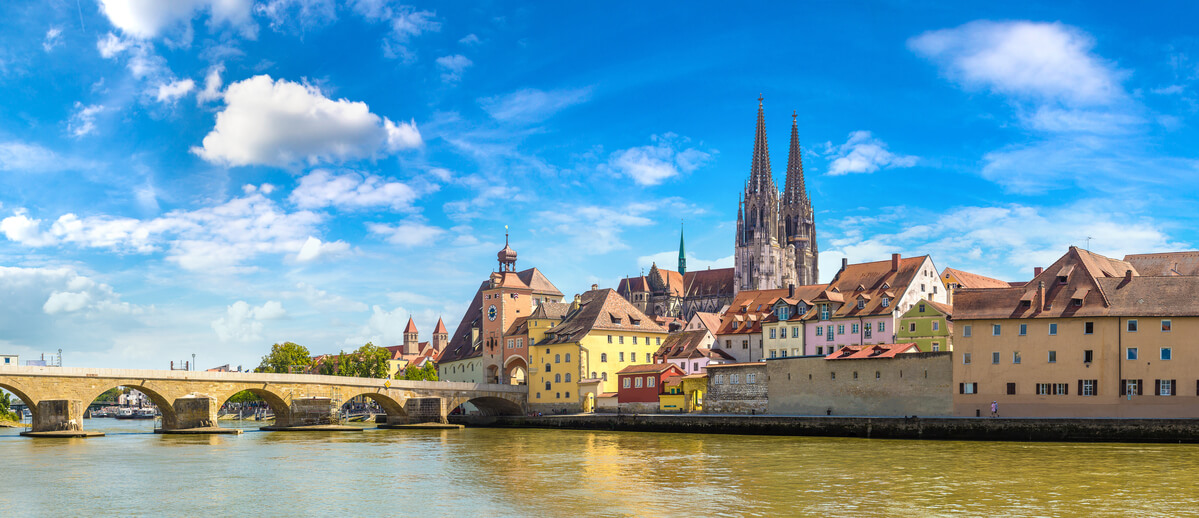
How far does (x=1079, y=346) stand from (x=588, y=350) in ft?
128

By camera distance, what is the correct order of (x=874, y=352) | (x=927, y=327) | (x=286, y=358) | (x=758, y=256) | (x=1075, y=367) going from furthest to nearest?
(x=758, y=256)
(x=286, y=358)
(x=927, y=327)
(x=874, y=352)
(x=1075, y=367)

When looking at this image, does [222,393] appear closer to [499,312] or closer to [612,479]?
[499,312]

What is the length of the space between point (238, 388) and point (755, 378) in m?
31.8

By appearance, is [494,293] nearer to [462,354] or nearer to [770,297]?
[462,354]

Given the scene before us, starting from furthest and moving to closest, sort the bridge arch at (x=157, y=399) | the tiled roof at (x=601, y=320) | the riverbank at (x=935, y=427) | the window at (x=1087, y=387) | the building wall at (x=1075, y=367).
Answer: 1. the tiled roof at (x=601, y=320)
2. the bridge arch at (x=157, y=399)
3. the window at (x=1087, y=387)
4. the building wall at (x=1075, y=367)
5. the riverbank at (x=935, y=427)

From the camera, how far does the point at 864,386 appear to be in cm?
5872

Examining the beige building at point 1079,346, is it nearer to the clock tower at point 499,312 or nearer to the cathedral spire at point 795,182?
the clock tower at point 499,312

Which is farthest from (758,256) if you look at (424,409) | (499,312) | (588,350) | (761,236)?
(424,409)

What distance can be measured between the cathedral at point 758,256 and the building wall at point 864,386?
77.3 meters

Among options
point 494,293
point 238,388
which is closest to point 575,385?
point 494,293

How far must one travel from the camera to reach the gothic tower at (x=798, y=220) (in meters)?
156

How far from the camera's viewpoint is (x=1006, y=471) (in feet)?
112

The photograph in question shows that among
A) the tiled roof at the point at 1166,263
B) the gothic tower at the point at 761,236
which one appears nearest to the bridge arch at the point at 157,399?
the tiled roof at the point at 1166,263

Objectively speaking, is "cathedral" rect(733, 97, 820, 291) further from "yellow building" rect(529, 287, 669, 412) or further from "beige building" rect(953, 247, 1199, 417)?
"beige building" rect(953, 247, 1199, 417)
